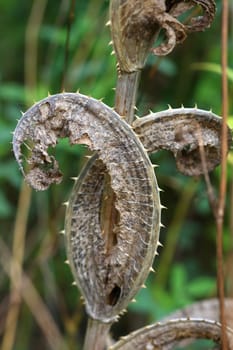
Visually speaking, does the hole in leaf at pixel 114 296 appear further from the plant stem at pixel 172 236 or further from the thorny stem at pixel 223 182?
the plant stem at pixel 172 236

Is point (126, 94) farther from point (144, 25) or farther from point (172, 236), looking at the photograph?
point (172, 236)

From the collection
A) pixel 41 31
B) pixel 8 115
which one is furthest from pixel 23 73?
pixel 8 115

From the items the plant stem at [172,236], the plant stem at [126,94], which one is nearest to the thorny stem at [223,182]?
the plant stem at [126,94]

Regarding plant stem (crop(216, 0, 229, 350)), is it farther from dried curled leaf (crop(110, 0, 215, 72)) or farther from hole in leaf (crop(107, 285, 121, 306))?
hole in leaf (crop(107, 285, 121, 306))

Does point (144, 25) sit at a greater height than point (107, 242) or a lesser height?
greater

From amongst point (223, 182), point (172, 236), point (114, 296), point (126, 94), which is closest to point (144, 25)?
point (126, 94)

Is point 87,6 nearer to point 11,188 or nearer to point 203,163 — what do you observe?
point 11,188
